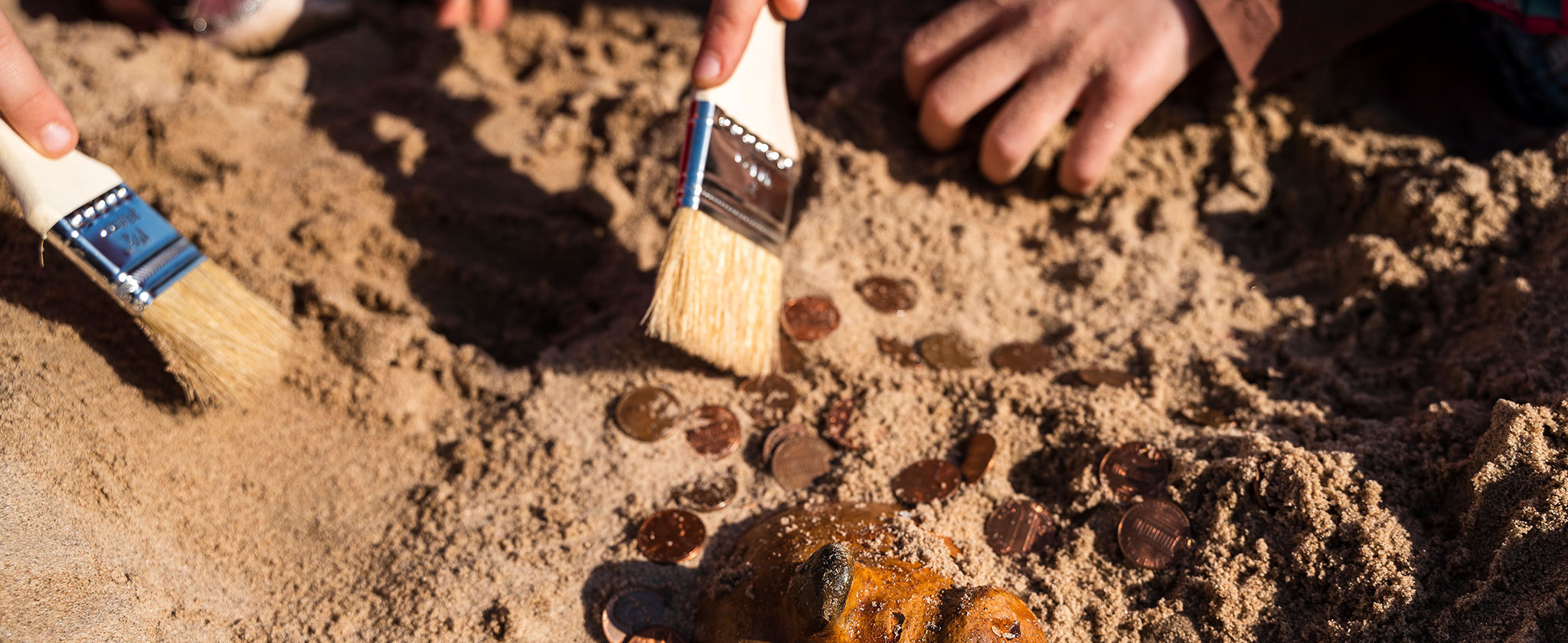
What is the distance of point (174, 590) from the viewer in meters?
1.86

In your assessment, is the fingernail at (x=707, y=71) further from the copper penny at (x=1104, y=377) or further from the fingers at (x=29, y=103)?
the fingers at (x=29, y=103)

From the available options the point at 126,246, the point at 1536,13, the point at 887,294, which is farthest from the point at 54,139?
the point at 1536,13

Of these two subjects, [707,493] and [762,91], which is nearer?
[707,493]

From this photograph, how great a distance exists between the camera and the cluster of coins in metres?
1.88

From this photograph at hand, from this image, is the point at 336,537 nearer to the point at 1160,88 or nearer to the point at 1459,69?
the point at 1160,88

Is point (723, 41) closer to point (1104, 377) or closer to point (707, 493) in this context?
point (707, 493)

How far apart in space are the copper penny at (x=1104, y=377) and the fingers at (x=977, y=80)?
89 cm

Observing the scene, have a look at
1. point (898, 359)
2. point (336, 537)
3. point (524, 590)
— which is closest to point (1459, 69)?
point (898, 359)

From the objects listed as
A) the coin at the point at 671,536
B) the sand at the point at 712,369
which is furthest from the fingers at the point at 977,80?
the coin at the point at 671,536

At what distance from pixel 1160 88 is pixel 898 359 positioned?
118cm

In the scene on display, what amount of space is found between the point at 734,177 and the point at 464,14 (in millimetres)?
1832

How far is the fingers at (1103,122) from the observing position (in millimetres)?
2689

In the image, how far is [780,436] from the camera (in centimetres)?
227

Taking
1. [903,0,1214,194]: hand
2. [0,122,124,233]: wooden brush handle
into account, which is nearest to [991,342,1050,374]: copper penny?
[903,0,1214,194]: hand
